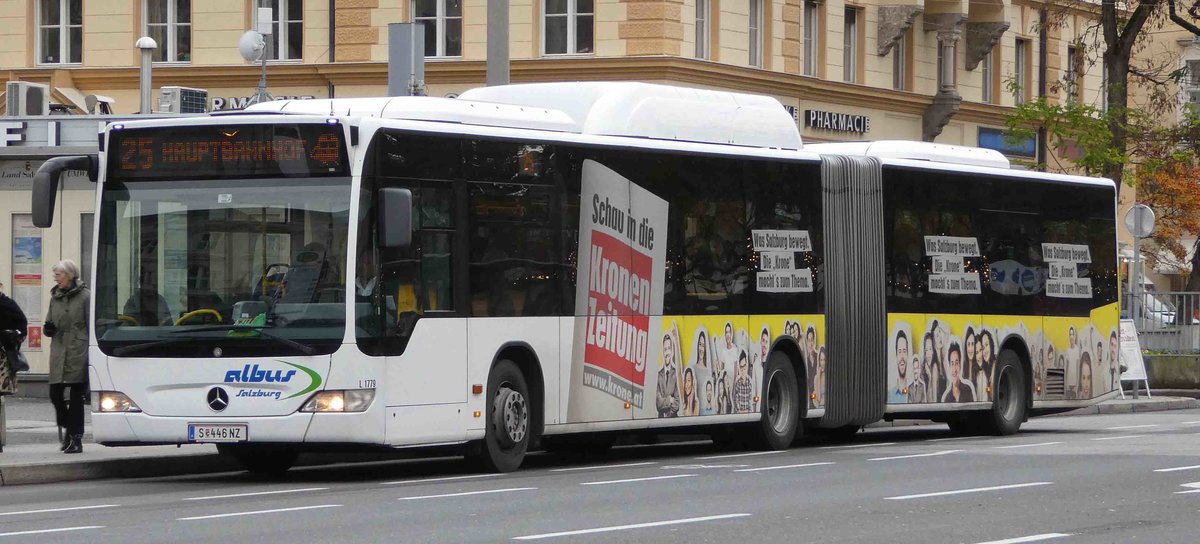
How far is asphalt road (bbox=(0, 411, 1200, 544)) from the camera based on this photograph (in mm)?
11750

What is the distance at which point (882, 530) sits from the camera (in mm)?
11984

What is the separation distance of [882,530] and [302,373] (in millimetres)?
5032

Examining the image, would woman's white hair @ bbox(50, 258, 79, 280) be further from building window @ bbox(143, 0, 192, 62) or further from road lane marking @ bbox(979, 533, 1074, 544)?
building window @ bbox(143, 0, 192, 62)

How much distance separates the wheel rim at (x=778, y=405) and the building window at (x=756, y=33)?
2080 centimetres

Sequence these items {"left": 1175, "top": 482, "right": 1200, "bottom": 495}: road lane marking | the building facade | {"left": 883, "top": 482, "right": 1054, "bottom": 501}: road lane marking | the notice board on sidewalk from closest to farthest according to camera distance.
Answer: {"left": 883, "top": 482, "right": 1054, "bottom": 501}: road lane marking, {"left": 1175, "top": 482, "right": 1200, "bottom": 495}: road lane marking, the notice board on sidewalk, the building facade

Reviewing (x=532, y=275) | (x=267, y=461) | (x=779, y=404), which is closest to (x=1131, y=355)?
(x=779, y=404)

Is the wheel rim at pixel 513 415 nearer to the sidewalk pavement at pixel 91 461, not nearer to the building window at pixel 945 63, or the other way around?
the sidewalk pavement at pixel 91 461

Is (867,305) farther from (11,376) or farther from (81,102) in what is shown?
(81,102)

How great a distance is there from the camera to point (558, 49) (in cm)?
3912

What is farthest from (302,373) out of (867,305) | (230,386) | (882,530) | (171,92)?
(171,92)

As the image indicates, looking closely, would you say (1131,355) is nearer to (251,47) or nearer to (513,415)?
(251,47)

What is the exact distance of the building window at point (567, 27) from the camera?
38938 millimetres

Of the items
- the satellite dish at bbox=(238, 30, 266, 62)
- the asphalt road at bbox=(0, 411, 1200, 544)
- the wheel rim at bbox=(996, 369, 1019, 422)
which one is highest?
the satellite dish at bbox=(238, 30, 266, 62)

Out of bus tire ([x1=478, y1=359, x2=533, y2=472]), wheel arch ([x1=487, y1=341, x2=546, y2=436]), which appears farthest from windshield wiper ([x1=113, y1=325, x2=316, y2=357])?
wheel arch ([x1=487, y1=341, x2=546, y2=436])
